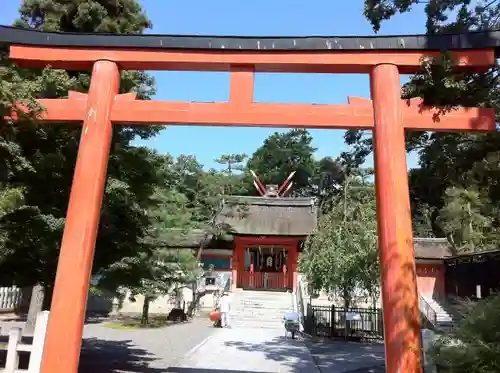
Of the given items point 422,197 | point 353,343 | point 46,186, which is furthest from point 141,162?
point 422,197

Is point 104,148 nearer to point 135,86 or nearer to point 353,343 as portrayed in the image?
point 135,86

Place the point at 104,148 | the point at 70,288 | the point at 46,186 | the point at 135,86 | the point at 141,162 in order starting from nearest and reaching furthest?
1. the point at 70,288
2. the point at 104,148
3. the point at 46,186
4. the point at 141,162
5. the point at 135,86

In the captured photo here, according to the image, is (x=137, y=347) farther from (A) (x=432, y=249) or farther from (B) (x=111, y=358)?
(A) (x=432, y=249)

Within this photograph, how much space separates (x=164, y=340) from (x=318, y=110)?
975cm

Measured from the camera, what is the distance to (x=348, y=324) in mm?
15773

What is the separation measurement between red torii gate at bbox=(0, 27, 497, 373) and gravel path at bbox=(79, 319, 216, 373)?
13.7ft

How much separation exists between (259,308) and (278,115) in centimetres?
1570

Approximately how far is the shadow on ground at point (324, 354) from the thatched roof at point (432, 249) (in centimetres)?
999

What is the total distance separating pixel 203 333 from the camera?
14922 millimetres

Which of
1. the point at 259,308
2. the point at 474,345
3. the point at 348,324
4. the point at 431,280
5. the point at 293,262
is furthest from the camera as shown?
the point at 293,262

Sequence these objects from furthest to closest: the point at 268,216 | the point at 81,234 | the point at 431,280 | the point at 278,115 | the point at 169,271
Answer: the point at 268,216, the point at 431,280, the point at 169,271, the point at 278,115, the point at 81,234

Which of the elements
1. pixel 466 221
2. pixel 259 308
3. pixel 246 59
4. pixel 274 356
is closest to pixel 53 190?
pixel 246 59

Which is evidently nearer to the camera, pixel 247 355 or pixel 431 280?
pixel 247 355

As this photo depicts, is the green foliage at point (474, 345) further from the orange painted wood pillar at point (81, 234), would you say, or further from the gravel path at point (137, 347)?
the gravel path at point (137, 347)
